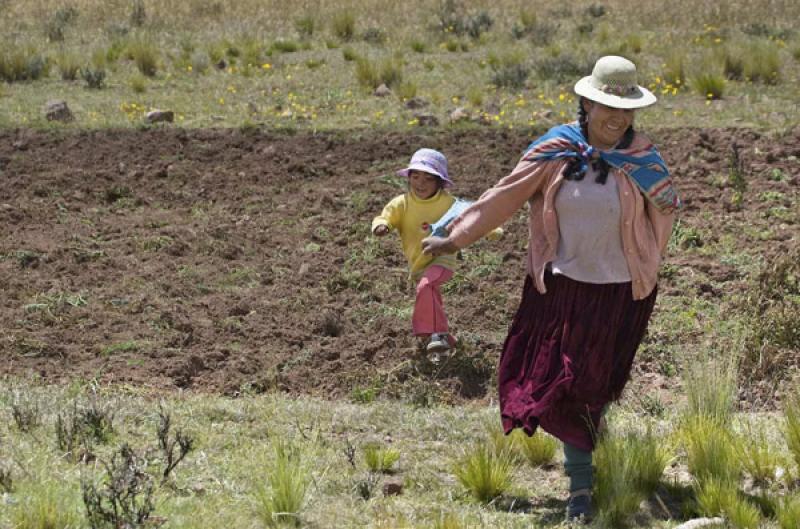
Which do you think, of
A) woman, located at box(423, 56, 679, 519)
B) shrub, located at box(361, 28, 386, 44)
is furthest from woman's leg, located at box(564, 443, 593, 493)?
shrub, located at box(361, 28, 386, 44)

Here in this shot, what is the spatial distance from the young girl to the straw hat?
9.00 ft

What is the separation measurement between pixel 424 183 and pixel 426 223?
0.24 m

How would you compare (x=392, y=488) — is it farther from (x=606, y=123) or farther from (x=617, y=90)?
(x=617, y=90)

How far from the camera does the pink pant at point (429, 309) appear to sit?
8.43 meters

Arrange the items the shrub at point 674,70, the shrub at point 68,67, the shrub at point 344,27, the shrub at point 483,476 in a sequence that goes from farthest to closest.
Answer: the shrub at point 344,27, the shrub at point 68,67, the shrub at point 674,70, the shrub at point 483,476

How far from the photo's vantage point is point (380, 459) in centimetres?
602

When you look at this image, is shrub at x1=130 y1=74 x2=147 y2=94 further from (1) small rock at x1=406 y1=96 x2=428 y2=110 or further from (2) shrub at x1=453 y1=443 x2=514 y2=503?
(2) shrub at x1=453 y1=443 x2=514 y2=503

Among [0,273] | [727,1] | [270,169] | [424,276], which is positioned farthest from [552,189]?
[727,1]

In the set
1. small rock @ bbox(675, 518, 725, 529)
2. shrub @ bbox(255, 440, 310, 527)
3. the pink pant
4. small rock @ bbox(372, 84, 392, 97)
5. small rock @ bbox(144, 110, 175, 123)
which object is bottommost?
small rock @ bbox(372, 84, 392, 97)

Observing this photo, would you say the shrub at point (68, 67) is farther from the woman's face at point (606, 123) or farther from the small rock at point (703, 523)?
the small rock at point (703, 523)

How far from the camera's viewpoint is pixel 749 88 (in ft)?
51.8

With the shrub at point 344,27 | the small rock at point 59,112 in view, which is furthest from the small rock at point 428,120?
the shrub at point 344,27

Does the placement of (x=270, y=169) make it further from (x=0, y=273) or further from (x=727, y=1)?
(x=727, y=1)

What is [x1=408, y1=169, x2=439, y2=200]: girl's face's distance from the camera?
27.4 feet
